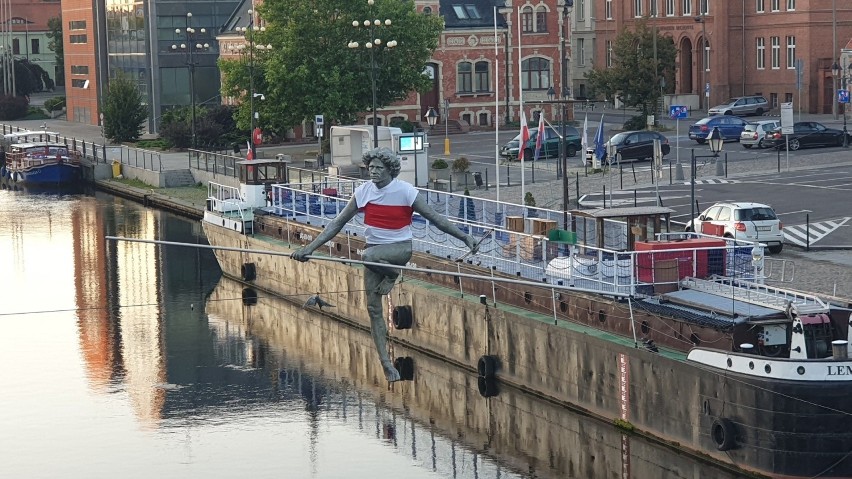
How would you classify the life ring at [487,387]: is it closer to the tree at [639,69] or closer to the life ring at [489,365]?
the life ring at [489,365]

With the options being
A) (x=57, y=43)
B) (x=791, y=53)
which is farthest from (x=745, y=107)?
(x=57, y=43)

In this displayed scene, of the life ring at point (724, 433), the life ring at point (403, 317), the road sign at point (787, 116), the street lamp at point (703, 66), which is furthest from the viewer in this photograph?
the street lamp at point (703, 66)

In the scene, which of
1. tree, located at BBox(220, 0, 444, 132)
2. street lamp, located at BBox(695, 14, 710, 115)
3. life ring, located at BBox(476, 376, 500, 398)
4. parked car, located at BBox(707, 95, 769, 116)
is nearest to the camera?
life ring, located at BBox(476, 376, 500, 398)

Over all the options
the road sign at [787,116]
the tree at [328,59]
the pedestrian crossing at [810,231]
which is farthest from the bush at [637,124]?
the pedestrian crossing at [810,231]

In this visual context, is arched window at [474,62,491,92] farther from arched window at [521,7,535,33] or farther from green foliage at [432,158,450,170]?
green foliage at [432,158,450,170]

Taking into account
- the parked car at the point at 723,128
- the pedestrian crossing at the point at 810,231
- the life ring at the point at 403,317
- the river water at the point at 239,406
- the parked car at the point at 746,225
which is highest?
the parked car at the point at 723,128

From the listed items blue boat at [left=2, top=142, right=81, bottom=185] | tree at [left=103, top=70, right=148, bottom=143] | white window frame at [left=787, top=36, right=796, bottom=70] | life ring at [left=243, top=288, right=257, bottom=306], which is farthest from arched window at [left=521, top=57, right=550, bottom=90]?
life ring at [left=243, top=288, right=257, bottom=306]

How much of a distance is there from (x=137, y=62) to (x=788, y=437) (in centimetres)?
8969

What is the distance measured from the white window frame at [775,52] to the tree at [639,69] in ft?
25.4

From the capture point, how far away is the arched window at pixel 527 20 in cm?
10275

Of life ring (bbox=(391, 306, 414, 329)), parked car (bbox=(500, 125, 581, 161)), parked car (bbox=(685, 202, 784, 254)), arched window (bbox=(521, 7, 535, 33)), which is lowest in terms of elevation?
life ring (bbox=(391, 306, 414, 329))

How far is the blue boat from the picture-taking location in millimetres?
92750

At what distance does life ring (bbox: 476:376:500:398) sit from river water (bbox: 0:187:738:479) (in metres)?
0.24

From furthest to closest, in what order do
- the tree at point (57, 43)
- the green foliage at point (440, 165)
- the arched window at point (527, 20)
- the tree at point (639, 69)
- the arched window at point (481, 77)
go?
1. the tree at point (57, 43)
2. the arched window at point (481, 77)
3. the arched window at point (527, 20)
4. the tree at point (639, 69)
5. the green foliage at point (440, 165)
